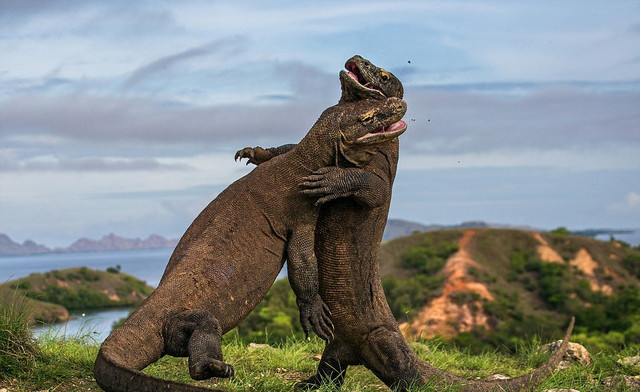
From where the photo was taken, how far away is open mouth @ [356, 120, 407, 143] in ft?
22.6

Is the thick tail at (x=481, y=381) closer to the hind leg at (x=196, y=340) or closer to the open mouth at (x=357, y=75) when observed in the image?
the hind leg at (x=196, y=340)

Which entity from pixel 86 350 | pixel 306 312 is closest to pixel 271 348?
pixel 86 350

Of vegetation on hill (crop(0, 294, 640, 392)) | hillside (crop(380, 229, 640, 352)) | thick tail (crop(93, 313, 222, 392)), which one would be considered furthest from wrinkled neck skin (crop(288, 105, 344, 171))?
hillside (crop(380, 229, 640, 352))

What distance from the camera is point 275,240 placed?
6.80 metres

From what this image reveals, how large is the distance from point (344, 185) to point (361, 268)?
1.15 metres

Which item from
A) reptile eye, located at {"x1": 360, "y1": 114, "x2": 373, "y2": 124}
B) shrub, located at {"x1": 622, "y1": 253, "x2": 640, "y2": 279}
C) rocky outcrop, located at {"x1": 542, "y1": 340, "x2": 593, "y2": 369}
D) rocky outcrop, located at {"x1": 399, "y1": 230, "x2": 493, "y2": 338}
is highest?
reptile eye, located at {"x1": 360, "y1": 114, "x2": 373, "y2": 124}

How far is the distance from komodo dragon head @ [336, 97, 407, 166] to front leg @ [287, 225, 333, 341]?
77 cm

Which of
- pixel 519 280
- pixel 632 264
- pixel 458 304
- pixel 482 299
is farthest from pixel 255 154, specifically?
pixel 632 264

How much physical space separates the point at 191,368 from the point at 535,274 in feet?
112

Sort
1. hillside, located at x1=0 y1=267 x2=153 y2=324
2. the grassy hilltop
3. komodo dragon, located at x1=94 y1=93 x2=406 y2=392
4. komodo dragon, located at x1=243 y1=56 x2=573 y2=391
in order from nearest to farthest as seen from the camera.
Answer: komodo dragon, located at x1=94 y1=93 x2=406 y2=392 → komodo dragon, located at x1=243 y1=56 x2=573 y2=391 → the grassy hilltop → hillside, located at x1=0 y1=267 x2=153 y2=324

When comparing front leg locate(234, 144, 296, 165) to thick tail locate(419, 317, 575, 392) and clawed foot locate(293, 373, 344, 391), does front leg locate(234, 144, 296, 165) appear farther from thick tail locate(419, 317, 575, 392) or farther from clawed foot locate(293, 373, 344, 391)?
thick tail locate(419, 317, 575, 392)

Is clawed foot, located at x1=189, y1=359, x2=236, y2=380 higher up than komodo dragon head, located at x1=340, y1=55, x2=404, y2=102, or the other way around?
komodo dragon head, located at x1=340, y1=55, x2=404, y2=102

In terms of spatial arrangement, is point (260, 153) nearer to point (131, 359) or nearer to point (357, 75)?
point (357, 75)

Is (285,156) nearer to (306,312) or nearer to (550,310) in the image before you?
(306,312)
